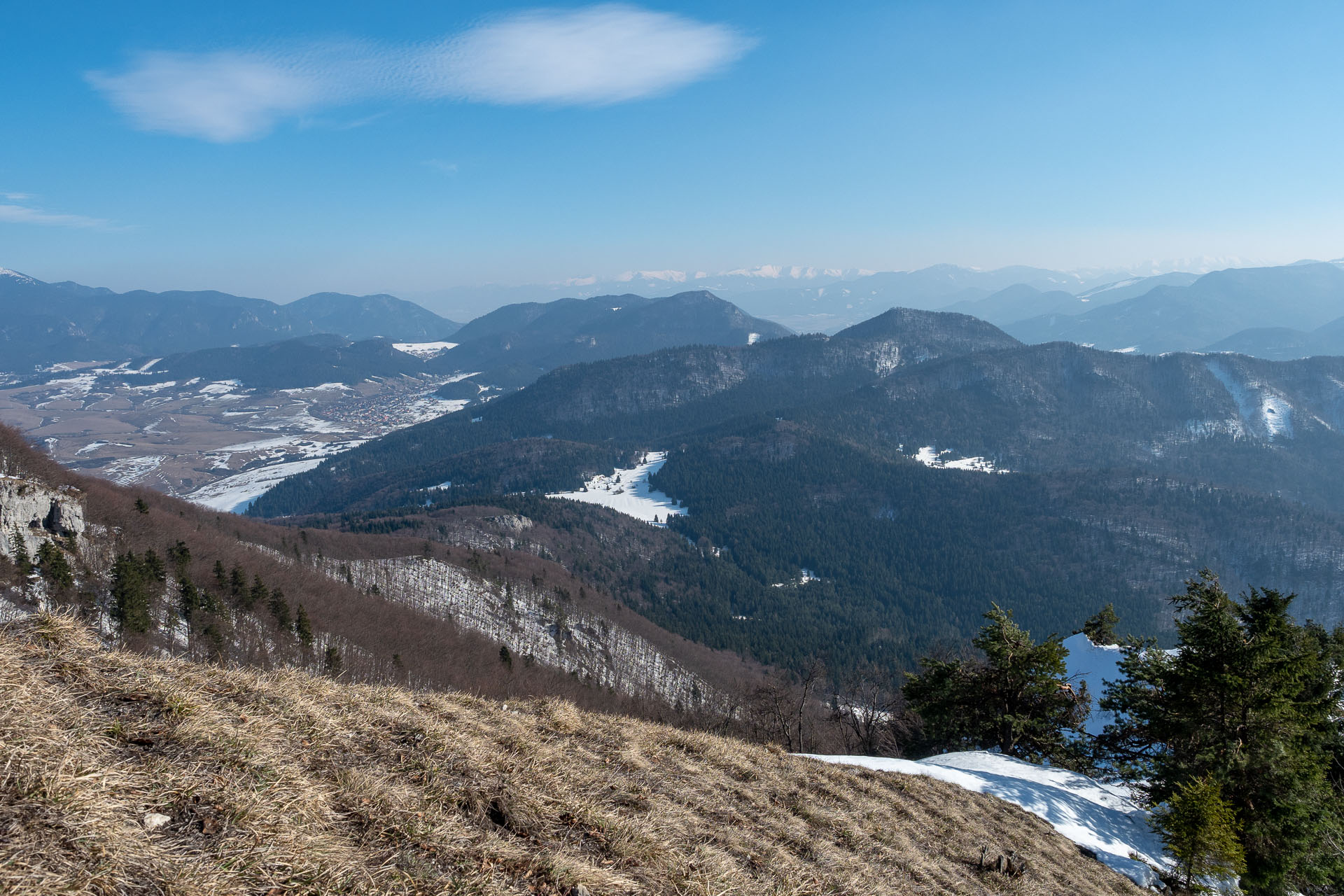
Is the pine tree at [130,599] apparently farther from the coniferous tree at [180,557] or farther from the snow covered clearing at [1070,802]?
the snow covered clearing at [1070,802]

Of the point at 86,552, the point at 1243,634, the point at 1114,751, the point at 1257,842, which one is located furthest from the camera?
the point at 86,552

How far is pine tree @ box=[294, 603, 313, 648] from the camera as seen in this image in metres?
67.6

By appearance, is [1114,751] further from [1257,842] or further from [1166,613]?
[1166,613]

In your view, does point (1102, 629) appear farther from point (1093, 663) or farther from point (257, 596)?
point (257, 596)

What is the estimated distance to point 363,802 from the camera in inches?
232

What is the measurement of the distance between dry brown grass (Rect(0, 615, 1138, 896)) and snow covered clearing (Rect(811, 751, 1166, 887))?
21.0 feet

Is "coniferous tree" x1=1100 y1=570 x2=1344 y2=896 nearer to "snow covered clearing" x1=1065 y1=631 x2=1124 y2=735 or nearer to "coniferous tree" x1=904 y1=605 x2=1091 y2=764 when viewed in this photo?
"coniferous tree" x1=904 y1=605 x2=1091 y2=764

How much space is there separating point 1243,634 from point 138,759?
2910 cm

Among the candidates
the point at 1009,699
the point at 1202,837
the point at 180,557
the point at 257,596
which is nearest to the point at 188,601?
the point at 257,596

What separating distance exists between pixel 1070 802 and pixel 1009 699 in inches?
410

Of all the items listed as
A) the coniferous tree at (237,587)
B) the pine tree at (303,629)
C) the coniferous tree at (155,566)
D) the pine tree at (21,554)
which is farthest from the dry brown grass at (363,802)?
the coniferous tree at (237,587)

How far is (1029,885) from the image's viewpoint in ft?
39.0

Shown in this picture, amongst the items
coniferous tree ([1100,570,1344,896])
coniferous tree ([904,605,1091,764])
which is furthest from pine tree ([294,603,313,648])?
coniferous tree ([1100,570,1344,896])

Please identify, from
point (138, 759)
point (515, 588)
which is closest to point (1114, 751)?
point (138, 759)
